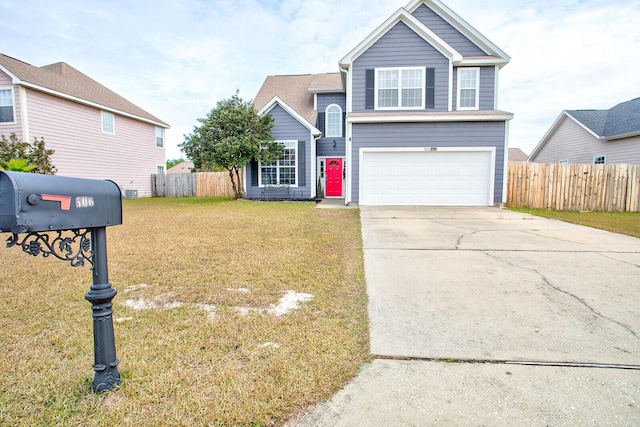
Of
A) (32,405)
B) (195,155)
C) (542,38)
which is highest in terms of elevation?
(542,38)

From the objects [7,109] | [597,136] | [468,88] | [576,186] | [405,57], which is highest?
[405,57]

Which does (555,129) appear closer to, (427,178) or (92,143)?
(427,178)

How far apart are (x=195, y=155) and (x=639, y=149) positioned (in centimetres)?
2098

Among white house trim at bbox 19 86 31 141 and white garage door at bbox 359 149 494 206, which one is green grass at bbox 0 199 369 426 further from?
white house trim at bbox 19 86 31 141

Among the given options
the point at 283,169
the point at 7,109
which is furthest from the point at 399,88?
the point at 7,109

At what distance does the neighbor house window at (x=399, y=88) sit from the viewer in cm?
1308

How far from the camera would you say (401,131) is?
1282cm

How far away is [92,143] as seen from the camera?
1812 cm

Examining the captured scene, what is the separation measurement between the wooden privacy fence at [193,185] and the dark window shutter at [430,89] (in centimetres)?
1359

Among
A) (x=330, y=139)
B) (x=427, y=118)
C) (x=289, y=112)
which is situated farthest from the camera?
(x=330, y=139)

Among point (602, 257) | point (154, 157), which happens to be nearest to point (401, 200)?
point (602, 257)

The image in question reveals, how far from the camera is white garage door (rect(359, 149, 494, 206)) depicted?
42.1 ft

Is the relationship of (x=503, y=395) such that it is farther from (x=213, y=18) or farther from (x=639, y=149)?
(x=639, y=149)

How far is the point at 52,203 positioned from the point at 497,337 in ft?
10.7
